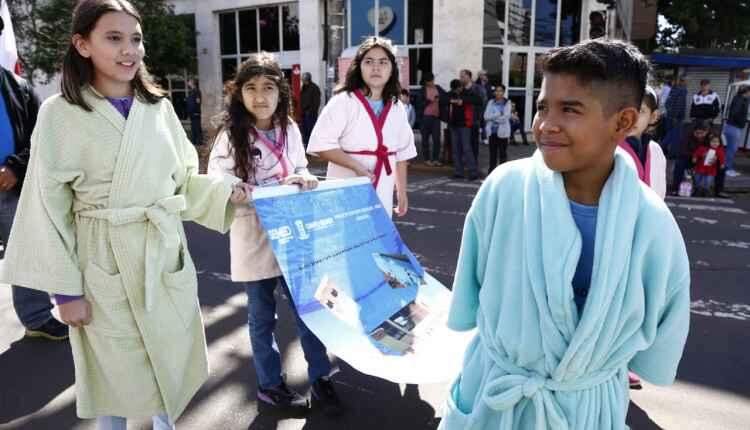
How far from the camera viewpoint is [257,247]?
2.88 metres

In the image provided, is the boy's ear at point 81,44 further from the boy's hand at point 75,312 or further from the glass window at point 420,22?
the glass window at point 420,22

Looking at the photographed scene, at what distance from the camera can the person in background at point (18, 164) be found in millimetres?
3674

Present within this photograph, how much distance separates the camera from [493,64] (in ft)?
54.9

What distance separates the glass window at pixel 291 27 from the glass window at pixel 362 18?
7.77 ft

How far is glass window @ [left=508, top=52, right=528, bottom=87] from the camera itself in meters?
17.0

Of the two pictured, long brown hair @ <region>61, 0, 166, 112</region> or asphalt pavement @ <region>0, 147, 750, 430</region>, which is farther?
asphalt pavement @ <region>0, 147, 750, 430</region>

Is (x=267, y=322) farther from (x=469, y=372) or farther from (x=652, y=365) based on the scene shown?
(x=652, y=365)

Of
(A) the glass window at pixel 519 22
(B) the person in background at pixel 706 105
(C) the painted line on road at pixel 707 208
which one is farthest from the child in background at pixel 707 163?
(A) the glass window at pixel 519 22

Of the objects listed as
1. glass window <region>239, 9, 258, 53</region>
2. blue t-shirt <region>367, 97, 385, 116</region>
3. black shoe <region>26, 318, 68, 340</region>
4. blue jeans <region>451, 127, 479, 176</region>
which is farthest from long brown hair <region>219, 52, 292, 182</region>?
glass window <region>239, 9, 258, 53</region>

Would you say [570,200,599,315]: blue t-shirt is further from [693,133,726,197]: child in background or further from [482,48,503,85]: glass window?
[482,48,503,85]: glass window

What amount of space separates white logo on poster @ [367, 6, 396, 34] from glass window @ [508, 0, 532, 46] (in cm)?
350

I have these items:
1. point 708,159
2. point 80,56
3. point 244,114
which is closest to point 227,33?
point 708,159

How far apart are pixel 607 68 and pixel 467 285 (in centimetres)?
74

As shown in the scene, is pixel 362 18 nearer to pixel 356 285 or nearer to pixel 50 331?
pixel 50 331
